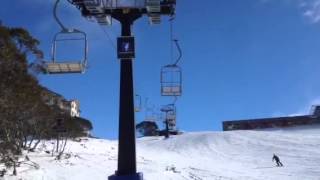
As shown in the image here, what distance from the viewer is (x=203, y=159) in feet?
165

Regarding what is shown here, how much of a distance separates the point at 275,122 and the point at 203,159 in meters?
49.9

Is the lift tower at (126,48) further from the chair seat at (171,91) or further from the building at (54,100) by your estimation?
the building at (54,100)

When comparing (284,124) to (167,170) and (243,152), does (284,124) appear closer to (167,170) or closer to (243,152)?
(243,152)

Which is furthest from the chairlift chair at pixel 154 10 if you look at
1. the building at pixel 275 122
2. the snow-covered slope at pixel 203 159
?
the building at pixel 275 122

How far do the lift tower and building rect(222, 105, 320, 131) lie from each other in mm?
77548

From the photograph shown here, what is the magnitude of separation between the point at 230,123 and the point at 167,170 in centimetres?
6667

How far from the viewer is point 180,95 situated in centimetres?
1616

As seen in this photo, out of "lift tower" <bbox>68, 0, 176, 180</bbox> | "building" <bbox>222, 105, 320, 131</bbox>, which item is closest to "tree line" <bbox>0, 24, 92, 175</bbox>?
"lift tower" <bbox>68, 0, 176, 180</bbox>

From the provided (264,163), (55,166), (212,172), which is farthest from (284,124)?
(55,166)

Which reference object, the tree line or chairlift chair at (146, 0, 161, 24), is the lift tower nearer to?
chairlift chair at (146, 0, 161, 24)

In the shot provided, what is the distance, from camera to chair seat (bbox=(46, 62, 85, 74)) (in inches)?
510

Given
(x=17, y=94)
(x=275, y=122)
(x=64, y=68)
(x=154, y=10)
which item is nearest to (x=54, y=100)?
(x=17, y=94)

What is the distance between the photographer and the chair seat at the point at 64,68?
12945 mm

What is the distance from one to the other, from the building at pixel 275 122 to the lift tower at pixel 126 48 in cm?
7755
